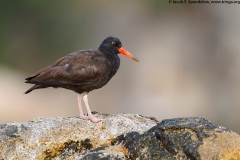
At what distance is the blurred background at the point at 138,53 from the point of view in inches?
1377

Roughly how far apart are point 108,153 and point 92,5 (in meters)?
39.7

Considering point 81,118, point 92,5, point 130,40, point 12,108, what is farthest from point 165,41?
point 81,118

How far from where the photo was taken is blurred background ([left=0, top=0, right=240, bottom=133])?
115 ft

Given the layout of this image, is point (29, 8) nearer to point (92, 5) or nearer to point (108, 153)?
point (92, 5)

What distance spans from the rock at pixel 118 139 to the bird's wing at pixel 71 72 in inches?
50.1

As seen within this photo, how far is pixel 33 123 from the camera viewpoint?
878 cm

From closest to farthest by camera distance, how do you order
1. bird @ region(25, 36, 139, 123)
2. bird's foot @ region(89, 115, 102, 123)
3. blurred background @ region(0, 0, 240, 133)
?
bird's foot @ region(89, 115, 102, 123) → bird @ region(25, 36, 139, 123) → blurred background @ region(0, 0, 240, 133)

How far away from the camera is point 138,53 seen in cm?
4041

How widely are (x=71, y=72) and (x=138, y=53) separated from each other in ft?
98.5

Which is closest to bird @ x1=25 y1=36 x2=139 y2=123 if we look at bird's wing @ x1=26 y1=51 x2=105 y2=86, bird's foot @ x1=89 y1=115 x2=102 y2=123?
bird's wing @ x1=26 y1=51 x2=105 y2=86

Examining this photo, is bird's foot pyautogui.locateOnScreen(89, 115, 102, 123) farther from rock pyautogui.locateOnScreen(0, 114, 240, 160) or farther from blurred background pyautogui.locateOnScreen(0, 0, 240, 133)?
blurred background pyautogui.locateOnScreen(0, 0, 240, 133)

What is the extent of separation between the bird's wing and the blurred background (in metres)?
17.8

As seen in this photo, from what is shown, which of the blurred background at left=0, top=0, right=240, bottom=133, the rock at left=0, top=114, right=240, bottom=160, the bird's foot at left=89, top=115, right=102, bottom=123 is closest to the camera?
the rock at left=0, top=114, right=240, bottom=160

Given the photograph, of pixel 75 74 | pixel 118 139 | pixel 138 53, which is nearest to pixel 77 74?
pixel 75 74
